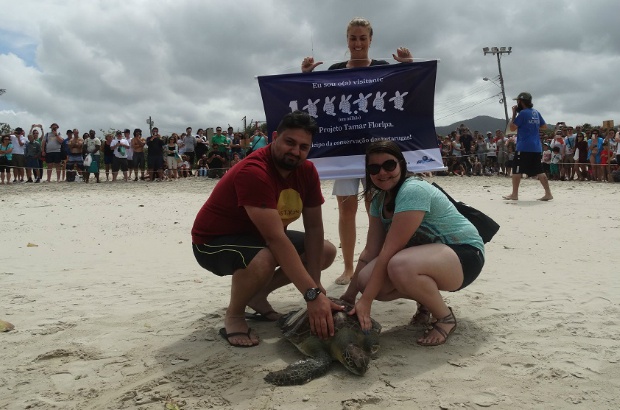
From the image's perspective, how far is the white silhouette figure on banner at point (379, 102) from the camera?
4.68m

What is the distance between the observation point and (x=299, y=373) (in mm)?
2762

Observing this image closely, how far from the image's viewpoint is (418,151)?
4.82m

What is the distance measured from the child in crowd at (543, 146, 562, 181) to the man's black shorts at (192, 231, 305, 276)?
48.2 ft

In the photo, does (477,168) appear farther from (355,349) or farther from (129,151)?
(355,349)

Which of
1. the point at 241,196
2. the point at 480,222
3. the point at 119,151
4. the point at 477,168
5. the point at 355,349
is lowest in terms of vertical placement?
the point at 355,349

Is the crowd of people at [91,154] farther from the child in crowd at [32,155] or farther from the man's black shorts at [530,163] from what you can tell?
the man's black shorts at [530,163]

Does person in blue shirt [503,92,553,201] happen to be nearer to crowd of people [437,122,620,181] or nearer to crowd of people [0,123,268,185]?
crowd of people [437,122,620,181]

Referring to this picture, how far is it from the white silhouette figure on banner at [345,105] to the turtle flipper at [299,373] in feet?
7.98

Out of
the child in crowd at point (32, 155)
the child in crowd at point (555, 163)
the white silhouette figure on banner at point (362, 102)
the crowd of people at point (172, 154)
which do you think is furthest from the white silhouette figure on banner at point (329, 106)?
the child in crowd at point (32, 155)

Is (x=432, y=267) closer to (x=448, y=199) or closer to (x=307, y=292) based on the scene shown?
(x=448, y=199)

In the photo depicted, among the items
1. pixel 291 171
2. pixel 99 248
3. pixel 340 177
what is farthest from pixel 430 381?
pixel 99 248

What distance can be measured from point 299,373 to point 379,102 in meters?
2.66

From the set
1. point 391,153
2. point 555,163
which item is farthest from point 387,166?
point 555,163

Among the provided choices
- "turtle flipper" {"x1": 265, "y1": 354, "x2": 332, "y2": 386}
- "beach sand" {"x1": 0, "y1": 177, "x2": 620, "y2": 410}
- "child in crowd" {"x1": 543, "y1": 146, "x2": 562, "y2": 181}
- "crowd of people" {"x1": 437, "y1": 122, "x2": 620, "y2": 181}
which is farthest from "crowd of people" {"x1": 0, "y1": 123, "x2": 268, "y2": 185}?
"turtle flipper" {"x1": 265, "y1": 354, "x2": 332, "y2": 386}
